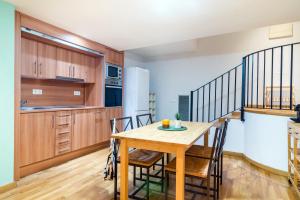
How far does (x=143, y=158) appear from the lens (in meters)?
2.10

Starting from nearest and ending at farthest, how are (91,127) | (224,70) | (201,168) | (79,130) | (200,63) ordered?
(201,168), (79,130), (91,127), (224,70), (200,63)

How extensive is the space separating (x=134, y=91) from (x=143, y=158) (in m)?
2.78

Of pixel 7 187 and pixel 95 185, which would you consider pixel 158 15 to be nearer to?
pixel 95 185

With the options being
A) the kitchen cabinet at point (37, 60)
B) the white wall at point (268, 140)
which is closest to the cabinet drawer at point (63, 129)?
the kitchen cabinet at point (37, 60)

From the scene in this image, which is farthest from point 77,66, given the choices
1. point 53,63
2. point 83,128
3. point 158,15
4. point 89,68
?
point 158,15

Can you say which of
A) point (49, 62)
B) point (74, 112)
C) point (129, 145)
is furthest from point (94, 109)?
point (129, 145)

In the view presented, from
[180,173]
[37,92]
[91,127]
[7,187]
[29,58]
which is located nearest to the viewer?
[180,173]

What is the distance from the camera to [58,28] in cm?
301

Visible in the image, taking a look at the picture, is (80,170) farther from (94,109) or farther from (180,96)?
(180,96)

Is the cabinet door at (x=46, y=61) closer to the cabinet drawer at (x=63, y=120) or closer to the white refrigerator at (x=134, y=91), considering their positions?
the cabinet drawer at (x=63, y=120)

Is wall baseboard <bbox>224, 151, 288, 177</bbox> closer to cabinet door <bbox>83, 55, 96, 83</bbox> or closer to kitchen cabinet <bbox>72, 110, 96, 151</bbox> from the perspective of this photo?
kitchen cabinet <bbox>72, 110, 96, 151</bbox>

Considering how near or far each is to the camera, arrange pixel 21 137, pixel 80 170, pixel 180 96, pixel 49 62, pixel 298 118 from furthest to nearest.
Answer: pixel 180 96, pixel 49 62, pixel 80 170, pixel 21 137, pixel 298 118

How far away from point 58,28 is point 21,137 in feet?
5.92

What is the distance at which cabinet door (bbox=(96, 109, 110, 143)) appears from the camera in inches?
152
